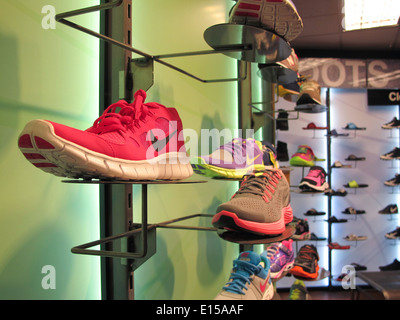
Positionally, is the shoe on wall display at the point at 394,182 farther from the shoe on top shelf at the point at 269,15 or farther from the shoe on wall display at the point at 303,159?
the shoe on top shelf at the point at 269,15

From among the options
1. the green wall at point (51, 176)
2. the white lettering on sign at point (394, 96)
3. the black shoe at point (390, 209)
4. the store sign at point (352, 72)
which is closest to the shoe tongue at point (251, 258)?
the green wall at point (51, 176)

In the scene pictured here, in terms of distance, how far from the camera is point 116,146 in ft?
2.01

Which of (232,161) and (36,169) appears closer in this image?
(36,169)

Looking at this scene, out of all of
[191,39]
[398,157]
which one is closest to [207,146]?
[191,39]

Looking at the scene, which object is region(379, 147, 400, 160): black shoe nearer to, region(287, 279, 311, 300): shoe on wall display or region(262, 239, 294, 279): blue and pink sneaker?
region(287, 279, 311, 300): shoe on wall display

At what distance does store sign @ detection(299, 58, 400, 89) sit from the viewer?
4.84m

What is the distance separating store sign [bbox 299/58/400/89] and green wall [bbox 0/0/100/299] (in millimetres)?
4573

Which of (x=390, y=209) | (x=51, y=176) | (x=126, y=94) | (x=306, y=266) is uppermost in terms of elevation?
(x=126, y=94)

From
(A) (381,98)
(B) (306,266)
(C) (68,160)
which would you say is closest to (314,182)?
(B) (306,266)

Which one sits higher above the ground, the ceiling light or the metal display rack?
the ceiling light

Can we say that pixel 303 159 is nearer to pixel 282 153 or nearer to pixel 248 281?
pixel 282 153

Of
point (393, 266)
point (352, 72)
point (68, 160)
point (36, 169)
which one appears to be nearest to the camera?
point (68, 160)

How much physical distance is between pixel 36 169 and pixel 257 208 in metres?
0.55

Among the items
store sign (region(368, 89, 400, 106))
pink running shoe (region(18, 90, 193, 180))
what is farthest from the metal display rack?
store sign (region(368, 89, 400, 106))
